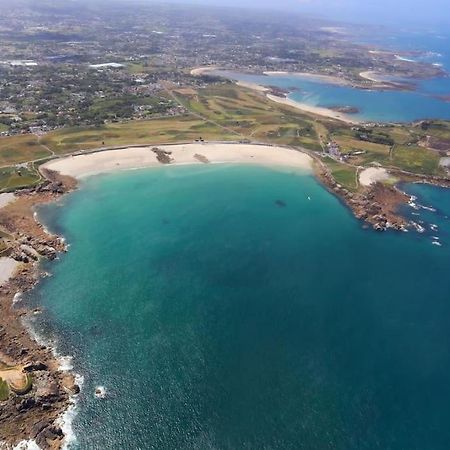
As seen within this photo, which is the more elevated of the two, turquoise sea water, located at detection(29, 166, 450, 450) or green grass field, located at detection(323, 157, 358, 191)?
turquoise sea water, located at detection(29, 166, 450, 450)

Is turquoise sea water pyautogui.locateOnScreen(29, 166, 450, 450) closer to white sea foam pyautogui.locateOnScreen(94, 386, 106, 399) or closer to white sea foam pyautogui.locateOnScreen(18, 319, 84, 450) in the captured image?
white sea foam pyautogui.locateOnScreen(94, 386, 106, 399)

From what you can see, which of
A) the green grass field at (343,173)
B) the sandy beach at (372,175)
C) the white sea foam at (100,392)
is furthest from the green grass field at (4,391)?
the sandy beach at (372,175)

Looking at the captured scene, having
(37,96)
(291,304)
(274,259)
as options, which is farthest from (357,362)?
(37,96)

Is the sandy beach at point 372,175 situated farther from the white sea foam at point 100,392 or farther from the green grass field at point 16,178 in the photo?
the white sea foam at point 100,392

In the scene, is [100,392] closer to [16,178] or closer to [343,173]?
[16,178]

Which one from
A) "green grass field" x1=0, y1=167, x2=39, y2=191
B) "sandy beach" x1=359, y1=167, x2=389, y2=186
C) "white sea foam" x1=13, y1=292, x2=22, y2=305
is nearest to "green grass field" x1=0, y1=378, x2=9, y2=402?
"white sea foam" x1=13, y1=292, x2=22, y2=305

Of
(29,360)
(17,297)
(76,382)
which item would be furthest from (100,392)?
(17,297)
